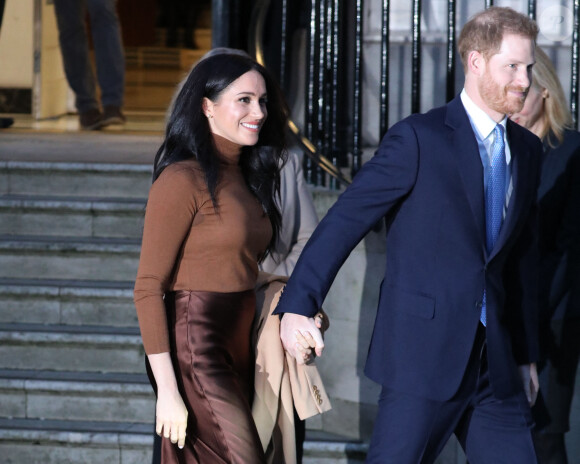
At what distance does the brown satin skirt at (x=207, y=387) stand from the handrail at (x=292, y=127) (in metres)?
1.92

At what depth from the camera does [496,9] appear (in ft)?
10.5

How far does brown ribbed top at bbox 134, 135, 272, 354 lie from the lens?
312cm

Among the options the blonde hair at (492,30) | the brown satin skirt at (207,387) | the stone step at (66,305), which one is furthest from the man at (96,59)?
the blonde hair at (492,30)

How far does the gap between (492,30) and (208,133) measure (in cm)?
92

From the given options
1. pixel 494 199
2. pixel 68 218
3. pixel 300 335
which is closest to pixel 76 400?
pixel 68 218

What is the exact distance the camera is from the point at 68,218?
598 cm

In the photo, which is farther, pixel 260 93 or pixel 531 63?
pixel 260 93

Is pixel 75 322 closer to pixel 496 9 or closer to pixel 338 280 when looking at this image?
pixel 338 280

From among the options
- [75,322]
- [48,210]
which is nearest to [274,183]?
[75,322]

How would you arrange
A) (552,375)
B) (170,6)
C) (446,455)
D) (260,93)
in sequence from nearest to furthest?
(260,93)
(552,375)
(446,455)
(170,6)

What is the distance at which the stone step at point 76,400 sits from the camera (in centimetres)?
508

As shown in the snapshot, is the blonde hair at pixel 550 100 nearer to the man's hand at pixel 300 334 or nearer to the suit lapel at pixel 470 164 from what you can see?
the suit lapel at pixel 470 164

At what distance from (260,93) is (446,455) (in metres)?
2.09

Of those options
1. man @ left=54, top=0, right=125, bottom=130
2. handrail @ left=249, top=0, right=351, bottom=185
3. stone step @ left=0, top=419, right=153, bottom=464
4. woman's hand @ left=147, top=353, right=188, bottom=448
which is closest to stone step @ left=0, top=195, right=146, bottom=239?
handrail @ left=249, top=0, right=351, bottom=185
